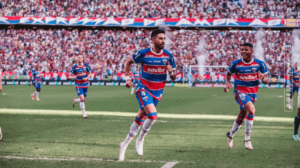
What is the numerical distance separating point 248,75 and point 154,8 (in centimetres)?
4416

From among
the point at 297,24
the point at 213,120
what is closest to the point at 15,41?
the point at 297,24

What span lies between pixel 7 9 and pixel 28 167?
50.5 meters

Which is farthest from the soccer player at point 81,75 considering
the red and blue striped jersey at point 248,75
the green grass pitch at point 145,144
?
the red and blue striped jersey at point 248,75

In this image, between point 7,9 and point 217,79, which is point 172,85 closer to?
point 217,79

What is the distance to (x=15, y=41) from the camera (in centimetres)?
5166

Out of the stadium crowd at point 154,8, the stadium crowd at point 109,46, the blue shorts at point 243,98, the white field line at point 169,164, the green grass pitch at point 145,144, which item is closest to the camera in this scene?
the white field line at point 169,164

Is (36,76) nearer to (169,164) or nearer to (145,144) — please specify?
(145,144)

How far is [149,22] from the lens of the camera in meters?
49.6

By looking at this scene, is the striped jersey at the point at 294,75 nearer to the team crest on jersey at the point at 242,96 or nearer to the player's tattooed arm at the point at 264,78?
the player's tattooed arm at the point at 264,78

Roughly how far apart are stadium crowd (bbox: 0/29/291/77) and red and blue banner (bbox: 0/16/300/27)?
5.79 feet

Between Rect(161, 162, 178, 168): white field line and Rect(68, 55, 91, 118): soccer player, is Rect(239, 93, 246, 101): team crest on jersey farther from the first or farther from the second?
Rect(68, 55, 91, 118): soccer player

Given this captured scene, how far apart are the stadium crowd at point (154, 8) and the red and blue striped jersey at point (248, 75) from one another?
42279 mm

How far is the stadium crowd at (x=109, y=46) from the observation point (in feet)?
157

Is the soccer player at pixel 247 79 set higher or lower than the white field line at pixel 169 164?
higher
